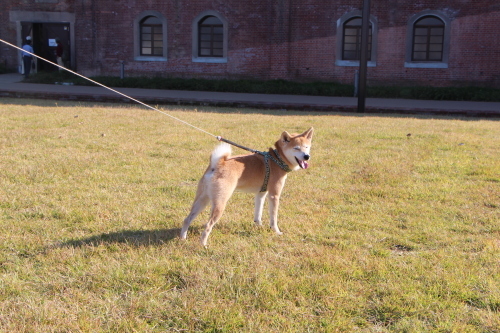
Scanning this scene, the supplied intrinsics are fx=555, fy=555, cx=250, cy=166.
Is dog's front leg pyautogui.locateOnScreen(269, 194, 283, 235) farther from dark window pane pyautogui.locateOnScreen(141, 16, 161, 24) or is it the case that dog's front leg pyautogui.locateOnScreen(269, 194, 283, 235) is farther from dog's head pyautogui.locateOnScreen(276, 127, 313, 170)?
dark window pane pyautogui.locateOnScreen(141, 16, 161, 24)

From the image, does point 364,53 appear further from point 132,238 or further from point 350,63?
point 132,238

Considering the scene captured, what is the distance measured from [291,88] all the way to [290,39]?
341 cm

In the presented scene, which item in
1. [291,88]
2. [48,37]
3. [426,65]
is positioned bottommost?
[291,88]

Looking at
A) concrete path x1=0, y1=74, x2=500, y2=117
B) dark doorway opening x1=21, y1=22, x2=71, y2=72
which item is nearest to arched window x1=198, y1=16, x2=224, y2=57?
concrete path x1=0, y1=74, x2=500, y2=117

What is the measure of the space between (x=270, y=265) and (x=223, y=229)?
104 cm

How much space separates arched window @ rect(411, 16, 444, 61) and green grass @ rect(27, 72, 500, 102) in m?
2.70

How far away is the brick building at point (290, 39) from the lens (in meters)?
22.3

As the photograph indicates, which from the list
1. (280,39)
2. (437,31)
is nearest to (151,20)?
(280,39)

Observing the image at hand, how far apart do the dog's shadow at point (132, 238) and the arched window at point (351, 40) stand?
19.6 metres

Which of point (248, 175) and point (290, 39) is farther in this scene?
point (290, 39)

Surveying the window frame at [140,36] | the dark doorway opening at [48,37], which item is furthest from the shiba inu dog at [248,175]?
the dark doorway opening at [48,37]

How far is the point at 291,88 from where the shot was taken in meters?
21.2

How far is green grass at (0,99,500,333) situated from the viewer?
3.65 meters

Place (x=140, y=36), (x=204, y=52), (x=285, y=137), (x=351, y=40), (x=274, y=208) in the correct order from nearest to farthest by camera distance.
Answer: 1. (x=285, y=137)
2. (x=274, y=208)
3. (x=351, y=40)
4. (x=204, y=52)
5. (x=140, y=36)
